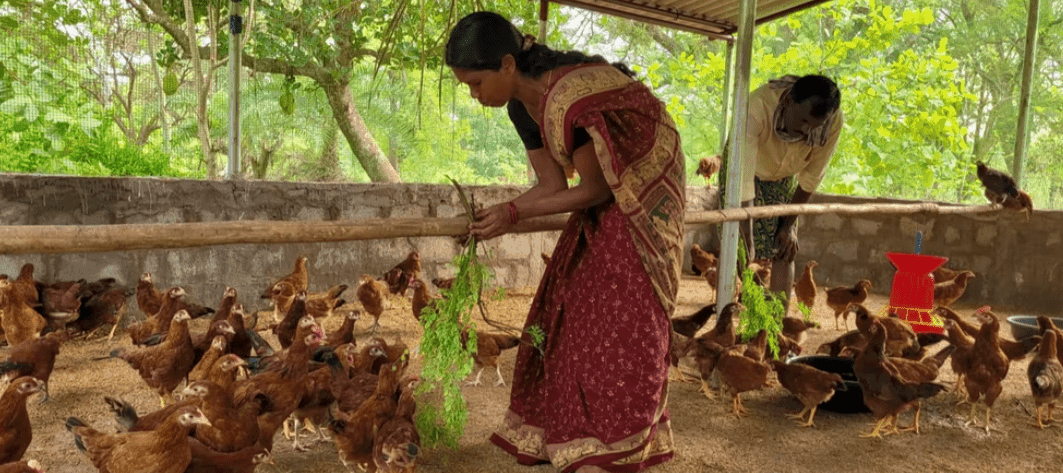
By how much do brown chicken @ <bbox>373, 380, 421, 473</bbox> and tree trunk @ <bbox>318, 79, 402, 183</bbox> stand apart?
8.04 metres

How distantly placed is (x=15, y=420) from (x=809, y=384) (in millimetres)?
3565

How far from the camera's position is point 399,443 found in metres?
2.75

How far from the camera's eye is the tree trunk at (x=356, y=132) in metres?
10.5

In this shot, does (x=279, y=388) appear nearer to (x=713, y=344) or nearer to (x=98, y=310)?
(x=713, y=344)

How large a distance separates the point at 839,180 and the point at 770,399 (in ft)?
36.3

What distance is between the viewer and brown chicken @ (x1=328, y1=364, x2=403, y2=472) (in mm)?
2982

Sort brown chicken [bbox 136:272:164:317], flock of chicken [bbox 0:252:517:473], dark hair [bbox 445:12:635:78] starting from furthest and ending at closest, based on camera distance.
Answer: brown chicken [bbox 136:272:164:317], flock of chicken [bbox 0:252:517:473], dark hair [bbox 445:12:635:78]

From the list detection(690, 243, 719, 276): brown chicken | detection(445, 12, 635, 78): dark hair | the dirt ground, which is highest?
detection(445, 12, 635, 78): dark hair

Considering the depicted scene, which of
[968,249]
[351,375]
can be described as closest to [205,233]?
[351,375]

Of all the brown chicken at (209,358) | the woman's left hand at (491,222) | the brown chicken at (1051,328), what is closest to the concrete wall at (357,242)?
the brown chicken at (209,358)

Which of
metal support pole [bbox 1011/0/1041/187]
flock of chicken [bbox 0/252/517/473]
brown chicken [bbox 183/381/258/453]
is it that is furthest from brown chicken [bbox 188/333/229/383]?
metal support pole [bbox 1011/0/1041/187]

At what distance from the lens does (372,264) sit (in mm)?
6902

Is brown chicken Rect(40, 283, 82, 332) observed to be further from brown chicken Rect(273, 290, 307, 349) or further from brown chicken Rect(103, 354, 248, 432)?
brown chicken Rect(103, 354, 248, 432)

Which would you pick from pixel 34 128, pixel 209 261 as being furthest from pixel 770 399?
pixel 34 128
